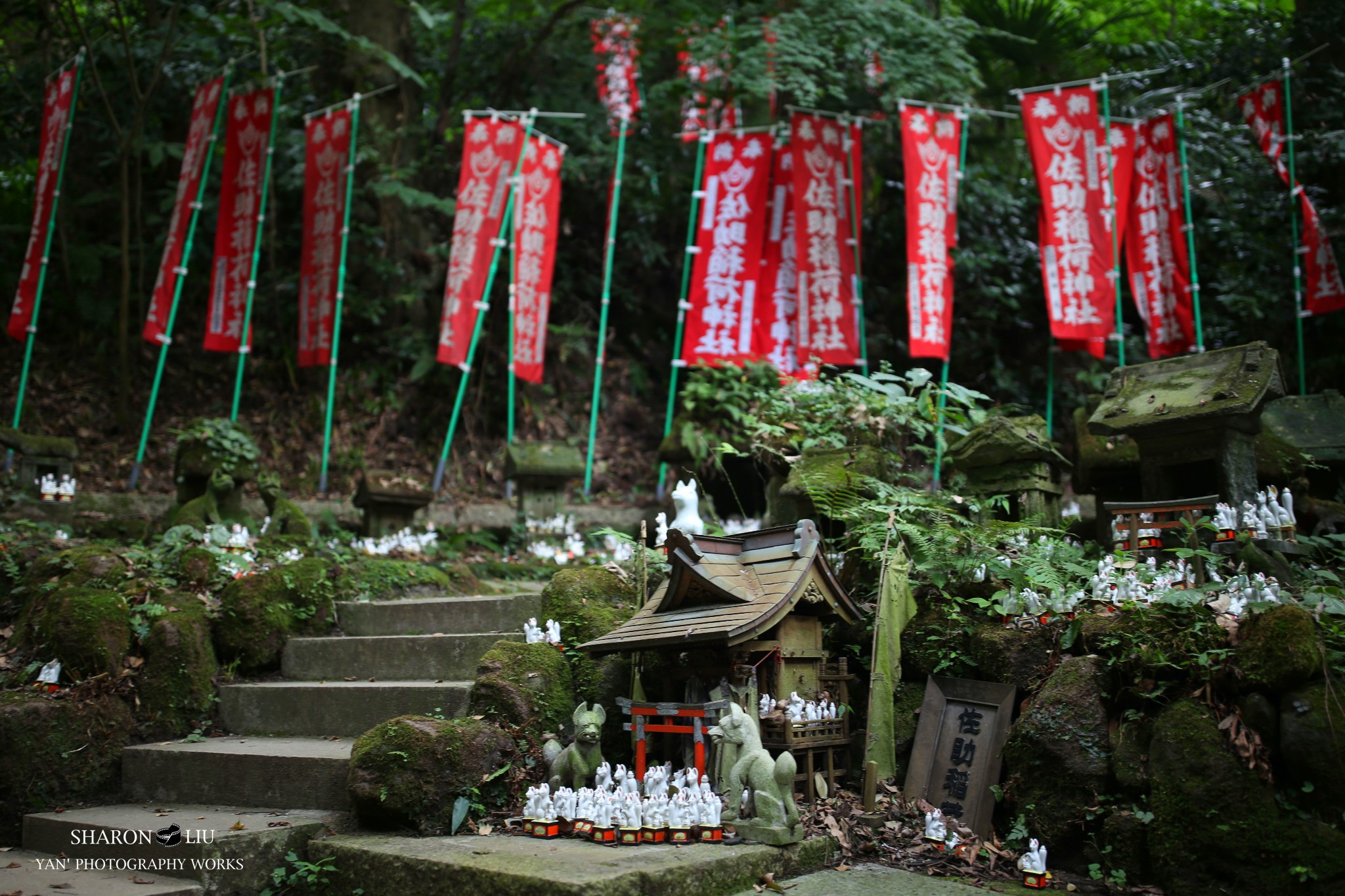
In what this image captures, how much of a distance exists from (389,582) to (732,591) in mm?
3974

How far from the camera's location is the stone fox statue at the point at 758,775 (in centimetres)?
411

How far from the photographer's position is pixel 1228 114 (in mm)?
14484

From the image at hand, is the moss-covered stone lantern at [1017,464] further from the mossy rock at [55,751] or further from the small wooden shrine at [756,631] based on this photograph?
the mossy rock at [55,751]

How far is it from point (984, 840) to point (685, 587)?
73.2 inches

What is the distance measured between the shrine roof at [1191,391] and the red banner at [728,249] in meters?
Result: 5.59

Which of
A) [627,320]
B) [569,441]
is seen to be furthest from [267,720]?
[627,320]

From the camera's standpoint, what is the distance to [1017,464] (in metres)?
6.42

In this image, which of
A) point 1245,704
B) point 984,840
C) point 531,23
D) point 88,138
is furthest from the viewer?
point 531,23

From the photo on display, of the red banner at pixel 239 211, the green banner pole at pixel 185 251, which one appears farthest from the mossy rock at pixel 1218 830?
the red banner at pixel 239 211

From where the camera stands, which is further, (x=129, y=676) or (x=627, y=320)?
(x=627, y=320)

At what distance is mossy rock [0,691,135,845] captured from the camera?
5.14 meters

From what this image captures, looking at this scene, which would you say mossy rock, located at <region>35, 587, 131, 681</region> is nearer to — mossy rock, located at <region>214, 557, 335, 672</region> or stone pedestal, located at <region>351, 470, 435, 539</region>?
mossy rock, located at <region>214, 557, 335, 672</region>

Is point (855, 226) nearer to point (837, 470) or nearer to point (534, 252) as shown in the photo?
point (534, 252)

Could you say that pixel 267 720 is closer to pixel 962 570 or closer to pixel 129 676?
pixel 129 676
